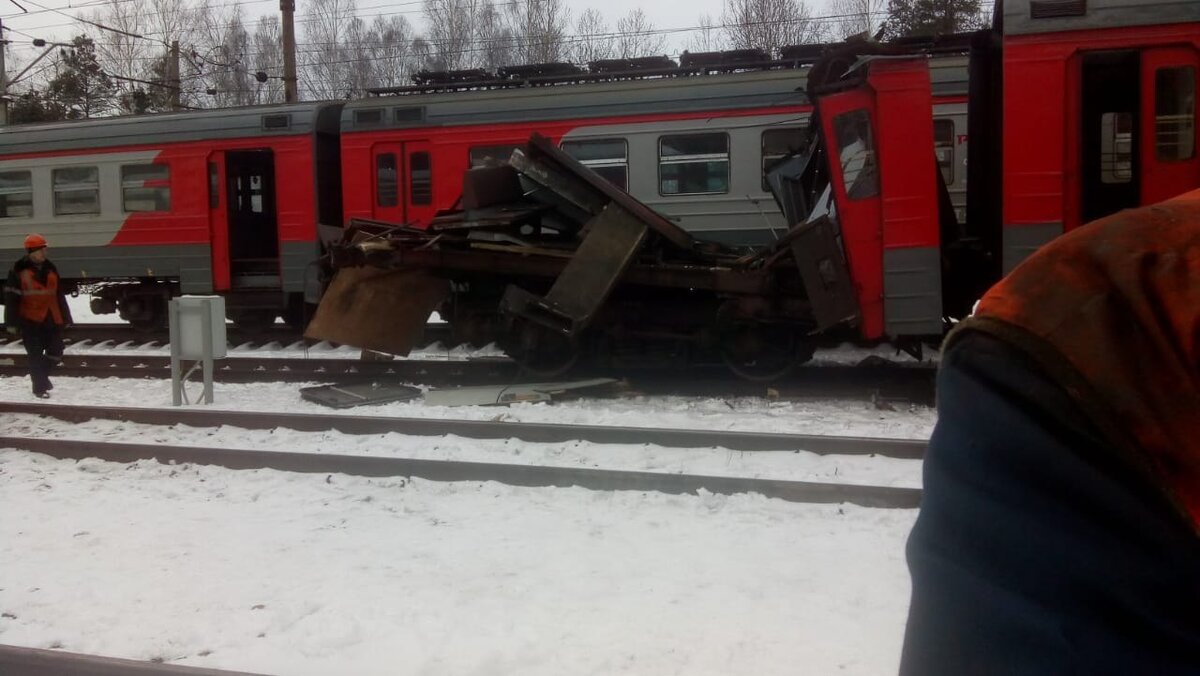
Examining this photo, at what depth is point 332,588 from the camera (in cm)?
436

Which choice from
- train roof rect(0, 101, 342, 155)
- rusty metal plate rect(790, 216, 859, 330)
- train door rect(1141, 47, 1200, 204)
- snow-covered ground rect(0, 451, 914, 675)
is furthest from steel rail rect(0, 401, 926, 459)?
train roof rect(0, 101, 342, 155)

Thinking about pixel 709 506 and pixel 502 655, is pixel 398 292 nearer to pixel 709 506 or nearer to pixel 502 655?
pixel 709 506

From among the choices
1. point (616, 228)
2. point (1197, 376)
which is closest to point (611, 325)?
point (616, 228)

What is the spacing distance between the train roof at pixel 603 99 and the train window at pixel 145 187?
3.27m

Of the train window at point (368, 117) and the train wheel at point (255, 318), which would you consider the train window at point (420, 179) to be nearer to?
the train window at point (368, 117)

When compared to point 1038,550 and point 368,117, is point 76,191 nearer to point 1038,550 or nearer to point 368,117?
point 368,117

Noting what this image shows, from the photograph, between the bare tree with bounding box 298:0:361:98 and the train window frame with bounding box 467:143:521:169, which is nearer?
the train window frame with bounding box 467:143:521:169

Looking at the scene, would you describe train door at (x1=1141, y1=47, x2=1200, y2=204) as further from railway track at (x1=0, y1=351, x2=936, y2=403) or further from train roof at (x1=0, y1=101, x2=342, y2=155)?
train roof at (x1=0, y1=101, x2=342, y2=155)

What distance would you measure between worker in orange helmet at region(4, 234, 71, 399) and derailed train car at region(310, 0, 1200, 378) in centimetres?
309

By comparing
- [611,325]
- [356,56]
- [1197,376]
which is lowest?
[611,325]

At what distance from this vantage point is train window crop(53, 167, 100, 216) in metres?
14.7

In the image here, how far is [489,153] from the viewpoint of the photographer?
1244cm

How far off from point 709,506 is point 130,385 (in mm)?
8294

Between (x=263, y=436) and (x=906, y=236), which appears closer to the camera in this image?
(x=263, y=436)
